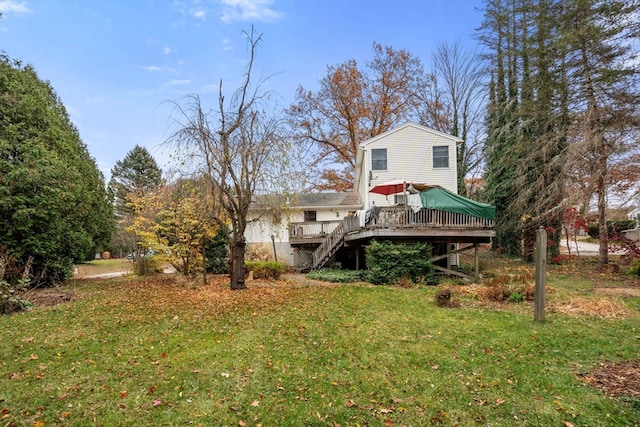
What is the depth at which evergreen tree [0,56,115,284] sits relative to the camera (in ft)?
35.4

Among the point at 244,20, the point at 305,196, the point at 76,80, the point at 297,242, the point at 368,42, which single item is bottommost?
the point at 297,242

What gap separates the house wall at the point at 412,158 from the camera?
16875mm

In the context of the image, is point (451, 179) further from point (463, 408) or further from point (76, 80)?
point (76, 80)

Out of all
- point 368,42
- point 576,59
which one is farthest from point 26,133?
point 368,42

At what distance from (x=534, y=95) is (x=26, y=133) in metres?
22.2

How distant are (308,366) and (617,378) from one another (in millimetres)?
4033

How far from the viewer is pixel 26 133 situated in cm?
1179

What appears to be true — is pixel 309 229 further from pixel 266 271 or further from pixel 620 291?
pixel 620 291

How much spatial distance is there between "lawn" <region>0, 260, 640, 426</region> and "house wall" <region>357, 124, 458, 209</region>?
9467 mm

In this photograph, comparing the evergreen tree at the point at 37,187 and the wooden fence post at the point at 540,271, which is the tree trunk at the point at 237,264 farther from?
the wooden fence post at the point at 540,271

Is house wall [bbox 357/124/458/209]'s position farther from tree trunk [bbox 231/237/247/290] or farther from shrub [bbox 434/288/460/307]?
shrub [bbox 434/288/460/307]

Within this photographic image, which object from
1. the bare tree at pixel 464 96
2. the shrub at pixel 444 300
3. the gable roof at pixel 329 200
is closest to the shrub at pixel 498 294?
the shrub at pixel 444 300

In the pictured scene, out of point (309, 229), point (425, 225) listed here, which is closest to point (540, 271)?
point (425, 225)

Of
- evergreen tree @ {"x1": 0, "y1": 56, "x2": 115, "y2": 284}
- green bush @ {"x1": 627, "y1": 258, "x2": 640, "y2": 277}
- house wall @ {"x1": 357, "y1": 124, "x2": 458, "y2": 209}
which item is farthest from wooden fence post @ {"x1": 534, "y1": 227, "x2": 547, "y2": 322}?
evergreen tree @ {"x1": 0, "y1": 56, "x2": 115, "y2": 284}
